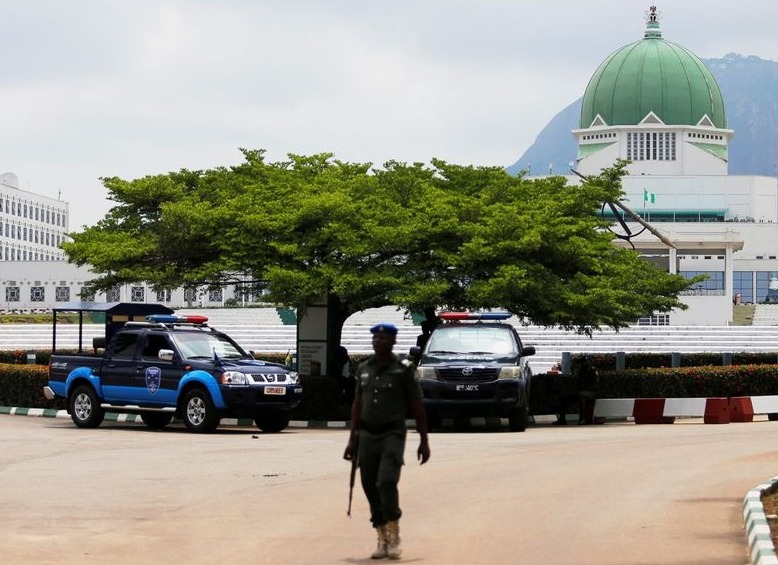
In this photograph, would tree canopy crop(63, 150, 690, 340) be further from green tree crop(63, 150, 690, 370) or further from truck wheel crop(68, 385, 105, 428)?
truck wheel crop(68, 385, 105, 428)

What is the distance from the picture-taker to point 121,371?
25.7 meters

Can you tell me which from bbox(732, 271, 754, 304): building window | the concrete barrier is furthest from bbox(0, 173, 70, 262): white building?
the concrete barrier

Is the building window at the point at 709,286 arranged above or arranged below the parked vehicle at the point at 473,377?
above

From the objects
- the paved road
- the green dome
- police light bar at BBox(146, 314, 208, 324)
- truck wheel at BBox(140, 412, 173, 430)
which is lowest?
the paved road

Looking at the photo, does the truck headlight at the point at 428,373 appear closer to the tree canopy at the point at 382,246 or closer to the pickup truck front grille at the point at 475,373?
the pickup truck front grille at the point at 475,373

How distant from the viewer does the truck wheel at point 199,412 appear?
2469 centimetres

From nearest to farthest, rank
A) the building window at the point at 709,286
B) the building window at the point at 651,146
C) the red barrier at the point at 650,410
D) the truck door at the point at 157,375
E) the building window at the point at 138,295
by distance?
the truck door at the point at 157,375, the red barrier at the point at 650,410, the building window at the point at 709,286, the building window at the point at 138,295, the building window at the point at 651,146

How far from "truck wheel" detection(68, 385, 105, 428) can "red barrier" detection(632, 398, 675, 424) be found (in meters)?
10.1

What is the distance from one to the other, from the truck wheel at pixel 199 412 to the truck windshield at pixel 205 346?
2.49 ft

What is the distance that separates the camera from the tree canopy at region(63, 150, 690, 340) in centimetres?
2984

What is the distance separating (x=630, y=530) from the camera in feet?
42.2

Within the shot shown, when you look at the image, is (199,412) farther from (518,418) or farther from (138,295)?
(138,295)

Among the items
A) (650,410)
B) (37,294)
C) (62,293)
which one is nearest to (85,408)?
(650,410)

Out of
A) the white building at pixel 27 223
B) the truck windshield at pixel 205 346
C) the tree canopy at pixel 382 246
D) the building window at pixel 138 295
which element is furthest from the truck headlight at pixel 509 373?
the white building at pixel 27 223
